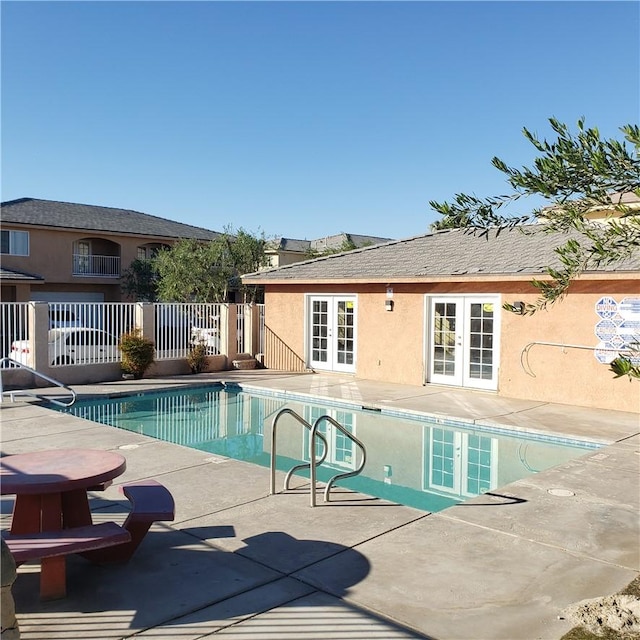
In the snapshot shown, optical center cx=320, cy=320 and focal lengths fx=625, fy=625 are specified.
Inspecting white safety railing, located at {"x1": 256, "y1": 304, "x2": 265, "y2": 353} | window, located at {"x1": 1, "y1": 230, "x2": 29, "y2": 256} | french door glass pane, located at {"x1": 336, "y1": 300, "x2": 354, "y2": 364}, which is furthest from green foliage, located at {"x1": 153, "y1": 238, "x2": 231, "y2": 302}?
window, located at {"x1": 1, "y1": 230, "x2": 29, "y2": 256}

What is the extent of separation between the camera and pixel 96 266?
36844 millimetres

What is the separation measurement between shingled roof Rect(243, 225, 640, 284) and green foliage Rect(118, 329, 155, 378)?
14.4ft

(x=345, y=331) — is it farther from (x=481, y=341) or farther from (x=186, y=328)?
(x=186, y=328)

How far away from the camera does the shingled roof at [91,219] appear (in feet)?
109

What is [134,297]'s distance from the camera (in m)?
36.3

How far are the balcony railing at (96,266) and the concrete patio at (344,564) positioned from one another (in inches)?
1167

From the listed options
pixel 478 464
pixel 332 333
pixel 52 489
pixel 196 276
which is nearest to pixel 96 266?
pixel 196 276

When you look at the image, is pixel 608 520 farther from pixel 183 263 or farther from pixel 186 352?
pixel 183 263

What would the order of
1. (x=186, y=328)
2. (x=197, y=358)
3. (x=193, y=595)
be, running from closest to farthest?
(x=193, y=595) → (x=197, y=358) → (x=186, y=328)

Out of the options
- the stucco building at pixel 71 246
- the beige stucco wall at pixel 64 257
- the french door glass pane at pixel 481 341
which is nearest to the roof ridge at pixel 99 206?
the stucco building at pixel 71 246

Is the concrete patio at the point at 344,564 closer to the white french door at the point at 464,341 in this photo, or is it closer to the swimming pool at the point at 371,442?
the swimming pool at the point at 371,442

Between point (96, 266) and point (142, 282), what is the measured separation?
3.41m

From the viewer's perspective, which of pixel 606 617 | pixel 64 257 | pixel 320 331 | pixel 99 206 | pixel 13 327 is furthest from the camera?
pixel 99 206

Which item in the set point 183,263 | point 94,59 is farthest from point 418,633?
point 183,263
